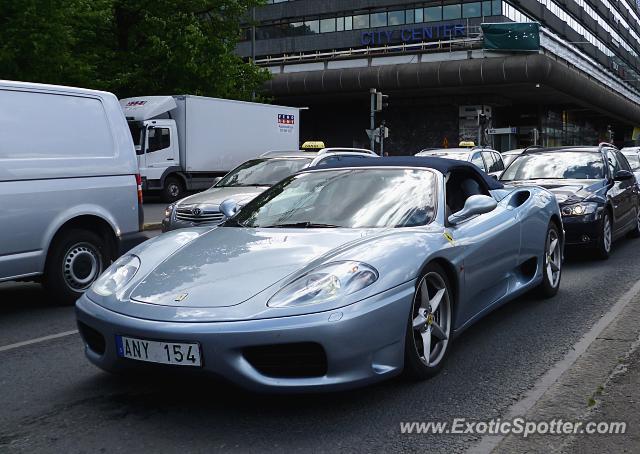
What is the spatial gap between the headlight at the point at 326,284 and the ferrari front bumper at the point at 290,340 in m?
0.09

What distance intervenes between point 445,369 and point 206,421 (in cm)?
151

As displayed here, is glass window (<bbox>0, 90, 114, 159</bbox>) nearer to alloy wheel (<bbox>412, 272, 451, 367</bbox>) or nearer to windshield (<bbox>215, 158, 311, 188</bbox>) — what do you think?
alloy wheel (<bbox>412, 272, 451, 367</bbox>)

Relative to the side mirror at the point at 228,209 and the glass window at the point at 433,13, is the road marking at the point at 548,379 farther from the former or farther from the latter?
the glass window at the point at 433,13

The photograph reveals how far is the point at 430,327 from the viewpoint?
4.09 meters

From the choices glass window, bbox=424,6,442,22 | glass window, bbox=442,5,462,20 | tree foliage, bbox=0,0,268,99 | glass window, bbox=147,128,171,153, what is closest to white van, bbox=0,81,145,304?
tree foliage, bbox=0,0,268,99

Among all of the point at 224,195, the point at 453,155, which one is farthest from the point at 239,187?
the point at 453,155

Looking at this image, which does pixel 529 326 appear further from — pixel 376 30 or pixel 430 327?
pixel 376 30

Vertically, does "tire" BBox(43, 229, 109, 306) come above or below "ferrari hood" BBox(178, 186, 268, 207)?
below

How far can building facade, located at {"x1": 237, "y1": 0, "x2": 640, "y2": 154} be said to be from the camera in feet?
144

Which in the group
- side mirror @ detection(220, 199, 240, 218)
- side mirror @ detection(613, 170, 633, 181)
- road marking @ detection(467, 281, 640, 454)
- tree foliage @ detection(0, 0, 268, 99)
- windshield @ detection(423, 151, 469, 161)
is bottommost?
road marking @ detection(467, 281, 640, 454)

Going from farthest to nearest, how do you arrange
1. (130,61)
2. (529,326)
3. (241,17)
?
1. (241,17)
2. (130,61)
3. (529,326)

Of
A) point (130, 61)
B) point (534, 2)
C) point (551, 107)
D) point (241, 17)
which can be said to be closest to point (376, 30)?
point (534, 2)

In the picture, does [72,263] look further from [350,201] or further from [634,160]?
[634,160]

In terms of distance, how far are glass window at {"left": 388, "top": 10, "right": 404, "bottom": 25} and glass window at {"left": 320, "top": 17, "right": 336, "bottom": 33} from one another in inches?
185
